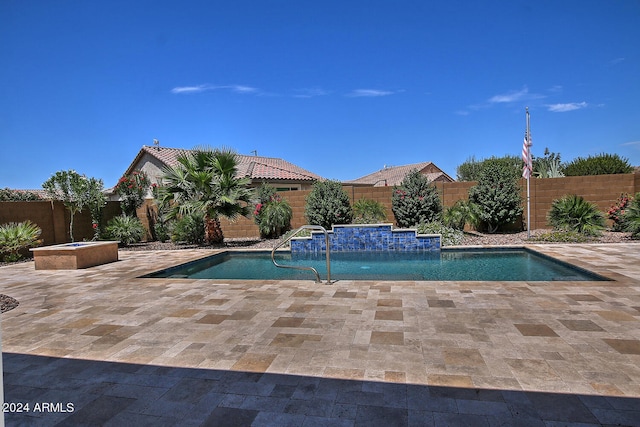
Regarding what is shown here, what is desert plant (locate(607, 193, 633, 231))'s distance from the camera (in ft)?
36.3

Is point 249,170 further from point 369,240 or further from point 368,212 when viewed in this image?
point 369,240

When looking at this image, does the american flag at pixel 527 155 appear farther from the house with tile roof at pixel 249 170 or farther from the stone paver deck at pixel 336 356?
the house with tile roof at pixel 249 170

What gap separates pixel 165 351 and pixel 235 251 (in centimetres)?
780

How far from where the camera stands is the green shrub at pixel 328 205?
484 inches

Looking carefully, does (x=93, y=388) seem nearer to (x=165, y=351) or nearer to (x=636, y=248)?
(x=165, y=351)

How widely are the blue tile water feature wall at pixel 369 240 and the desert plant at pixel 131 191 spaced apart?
698cm

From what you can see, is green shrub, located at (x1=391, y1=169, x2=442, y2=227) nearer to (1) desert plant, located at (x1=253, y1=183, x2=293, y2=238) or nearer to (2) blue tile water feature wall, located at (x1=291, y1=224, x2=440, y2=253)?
(2) blue tile water feature wall, located at (x1=291, y1=224, x2=440, y2=253)

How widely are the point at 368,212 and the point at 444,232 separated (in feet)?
9.05

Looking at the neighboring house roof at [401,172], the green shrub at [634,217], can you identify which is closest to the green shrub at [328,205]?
the green shrub at [634,217]

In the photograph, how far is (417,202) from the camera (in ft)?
39.3

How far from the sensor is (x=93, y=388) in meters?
2.82

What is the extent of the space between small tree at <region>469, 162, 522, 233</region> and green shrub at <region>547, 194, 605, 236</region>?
1.13 meters

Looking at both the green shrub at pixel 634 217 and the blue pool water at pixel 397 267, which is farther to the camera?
the green shrub at pixel 634 217

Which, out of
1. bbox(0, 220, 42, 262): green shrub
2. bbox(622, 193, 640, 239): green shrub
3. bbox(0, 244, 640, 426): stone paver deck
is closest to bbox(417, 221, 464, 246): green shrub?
bbox(622, 193, 640, 239): green shrub
